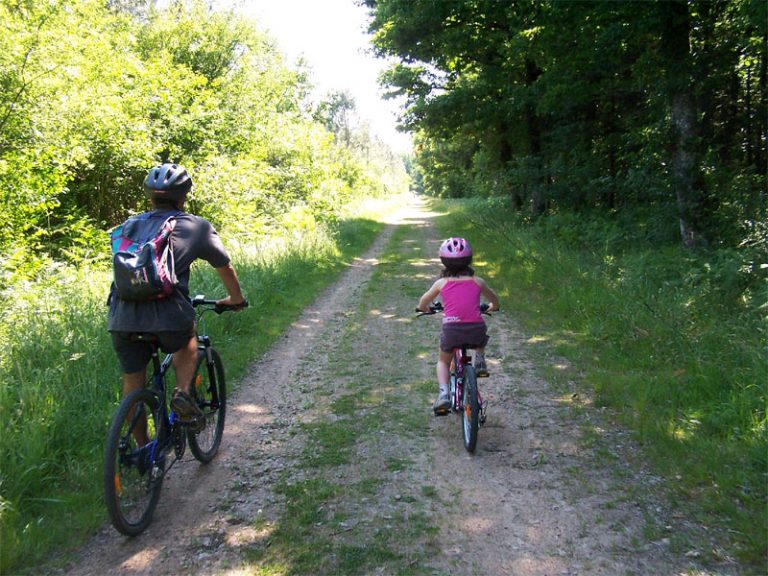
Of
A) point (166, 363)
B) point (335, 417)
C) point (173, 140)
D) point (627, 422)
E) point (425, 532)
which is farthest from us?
point (173, 140)

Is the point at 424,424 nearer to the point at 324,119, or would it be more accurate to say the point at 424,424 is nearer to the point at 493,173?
the point at 493,173

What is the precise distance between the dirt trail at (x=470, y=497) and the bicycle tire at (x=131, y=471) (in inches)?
5.4

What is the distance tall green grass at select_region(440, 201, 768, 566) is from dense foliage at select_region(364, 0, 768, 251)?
1.27m

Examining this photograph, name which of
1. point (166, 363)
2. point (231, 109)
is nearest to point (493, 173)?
point (231, 109)

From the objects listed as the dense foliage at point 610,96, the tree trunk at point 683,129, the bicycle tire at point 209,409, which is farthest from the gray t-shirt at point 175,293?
the tree trunk at point 683,129

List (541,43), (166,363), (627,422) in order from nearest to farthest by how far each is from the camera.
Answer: (166,363)
(627,422)
(541,43)

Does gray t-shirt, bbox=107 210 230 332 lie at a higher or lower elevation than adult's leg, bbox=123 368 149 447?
higher

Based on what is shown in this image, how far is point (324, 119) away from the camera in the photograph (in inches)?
1380

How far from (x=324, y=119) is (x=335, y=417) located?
3289 cm

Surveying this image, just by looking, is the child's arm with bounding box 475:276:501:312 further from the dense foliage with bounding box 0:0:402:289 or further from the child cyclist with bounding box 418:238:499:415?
the dense foliage with bounding box 0:0:402:289

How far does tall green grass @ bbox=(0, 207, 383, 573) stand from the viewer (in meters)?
3.16

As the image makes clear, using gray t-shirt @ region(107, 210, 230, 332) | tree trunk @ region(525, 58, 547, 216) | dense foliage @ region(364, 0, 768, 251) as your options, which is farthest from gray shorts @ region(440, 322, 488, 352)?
tree trunk @ region(525, 58, 547, 216)

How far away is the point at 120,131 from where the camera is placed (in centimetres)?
1134

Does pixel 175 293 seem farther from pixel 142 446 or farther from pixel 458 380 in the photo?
pixel 458 380
